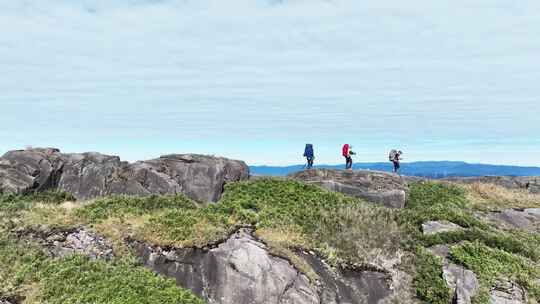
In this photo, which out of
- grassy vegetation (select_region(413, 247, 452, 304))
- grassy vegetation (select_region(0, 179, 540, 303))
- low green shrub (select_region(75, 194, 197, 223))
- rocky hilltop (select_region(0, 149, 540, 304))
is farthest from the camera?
low green shrub (select_region(75, 194, 197, 223))

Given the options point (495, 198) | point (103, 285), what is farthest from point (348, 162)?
point (103, 285)

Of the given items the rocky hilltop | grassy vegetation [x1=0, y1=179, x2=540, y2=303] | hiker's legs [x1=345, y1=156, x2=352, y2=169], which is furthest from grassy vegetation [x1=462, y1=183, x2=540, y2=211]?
hiker's legs [x1=345, y1=156, x2=352, y2=169]

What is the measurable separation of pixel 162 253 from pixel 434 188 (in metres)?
24.6

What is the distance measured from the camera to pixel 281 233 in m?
21.6

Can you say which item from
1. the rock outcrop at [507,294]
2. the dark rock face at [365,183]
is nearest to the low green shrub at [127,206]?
the dark rock face at [365,183]

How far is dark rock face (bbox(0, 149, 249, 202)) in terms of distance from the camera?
28188 mm

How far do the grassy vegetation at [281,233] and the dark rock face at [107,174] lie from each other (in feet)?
5.91

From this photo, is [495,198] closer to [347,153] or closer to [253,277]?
[347,153]

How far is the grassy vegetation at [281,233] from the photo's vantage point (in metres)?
17.8

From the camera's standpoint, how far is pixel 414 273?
1973 cm

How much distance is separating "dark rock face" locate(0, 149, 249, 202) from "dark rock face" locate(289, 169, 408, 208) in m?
8.08

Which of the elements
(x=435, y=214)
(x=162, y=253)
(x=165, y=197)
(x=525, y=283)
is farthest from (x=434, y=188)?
(x=162, y=253)

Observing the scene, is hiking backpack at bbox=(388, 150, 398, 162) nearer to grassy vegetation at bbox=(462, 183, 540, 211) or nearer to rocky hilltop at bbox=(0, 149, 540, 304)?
grassy vegetation at bbox=(462, 183, 540, 211)

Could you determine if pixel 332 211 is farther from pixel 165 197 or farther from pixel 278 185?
pixel 165 197
